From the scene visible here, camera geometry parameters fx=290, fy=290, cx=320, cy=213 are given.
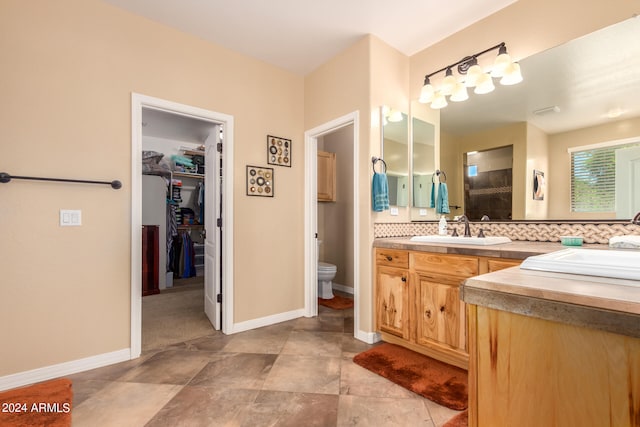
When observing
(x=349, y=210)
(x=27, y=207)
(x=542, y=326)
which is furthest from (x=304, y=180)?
(x=542, y=326)

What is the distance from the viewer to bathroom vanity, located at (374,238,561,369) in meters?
1.84

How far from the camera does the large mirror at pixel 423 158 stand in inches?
111

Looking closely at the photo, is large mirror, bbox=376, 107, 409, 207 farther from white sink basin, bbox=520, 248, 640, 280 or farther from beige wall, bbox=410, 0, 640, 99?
white sink basin, bbox=520, 248, 640, 280

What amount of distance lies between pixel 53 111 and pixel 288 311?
259 centimetres

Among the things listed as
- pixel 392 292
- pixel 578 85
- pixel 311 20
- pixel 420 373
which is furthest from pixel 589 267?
pixel 311 20

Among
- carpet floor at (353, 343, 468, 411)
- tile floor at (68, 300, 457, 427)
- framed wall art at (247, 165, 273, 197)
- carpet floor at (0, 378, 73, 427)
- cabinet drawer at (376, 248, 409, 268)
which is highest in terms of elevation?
framed wall art at (247, 165, 273, 197)

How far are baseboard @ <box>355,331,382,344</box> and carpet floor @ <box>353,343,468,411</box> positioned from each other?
115 mm

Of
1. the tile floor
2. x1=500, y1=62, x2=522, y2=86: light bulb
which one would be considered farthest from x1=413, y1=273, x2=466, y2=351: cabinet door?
x1=500, y1=62, x2=522, y2=86: light bulb

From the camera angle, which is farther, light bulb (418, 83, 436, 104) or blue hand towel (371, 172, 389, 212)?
light bulb (418, 83, 436, 104)

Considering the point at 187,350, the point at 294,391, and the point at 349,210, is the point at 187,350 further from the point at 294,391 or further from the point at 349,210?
the point at 349,210

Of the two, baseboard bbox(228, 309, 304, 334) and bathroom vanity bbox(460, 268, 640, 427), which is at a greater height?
bathroom vanity bbox(460, 268, 640, 427)

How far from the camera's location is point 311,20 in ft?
7.88

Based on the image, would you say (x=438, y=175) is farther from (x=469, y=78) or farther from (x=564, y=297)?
(x=564, y=297)

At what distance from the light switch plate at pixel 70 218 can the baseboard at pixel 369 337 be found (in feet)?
7.82
